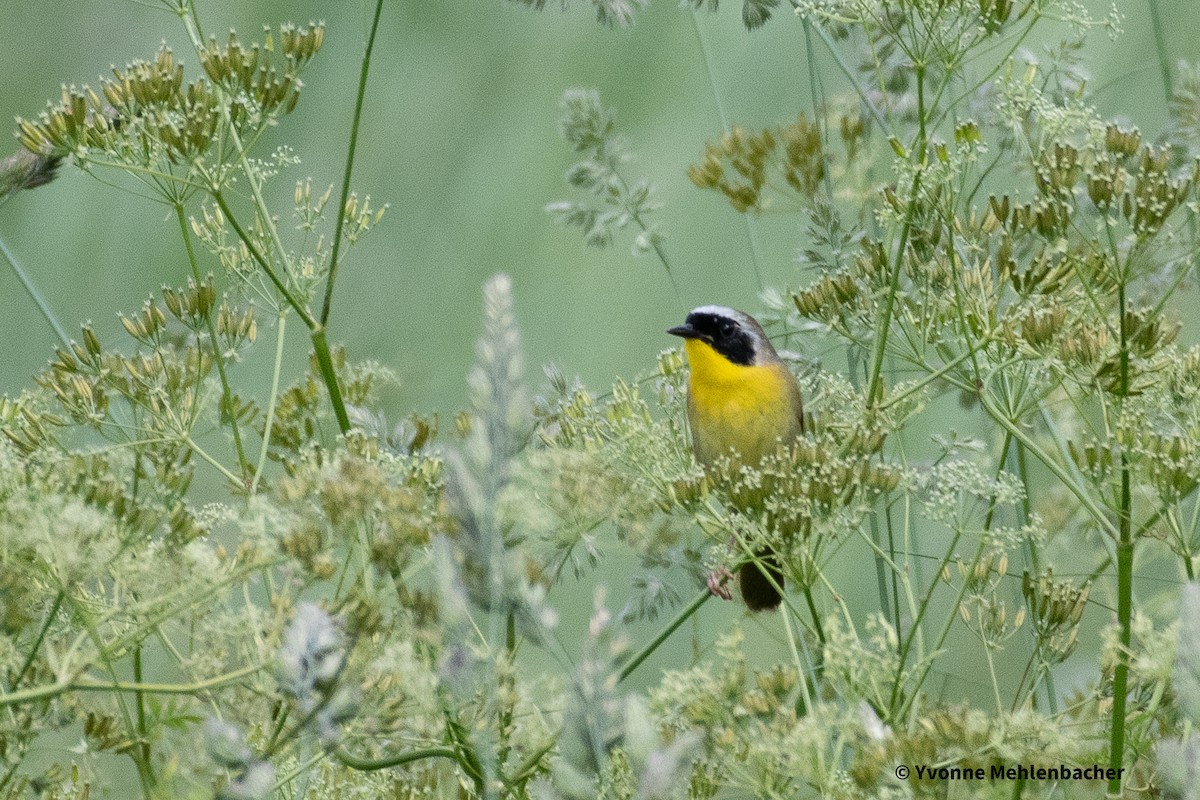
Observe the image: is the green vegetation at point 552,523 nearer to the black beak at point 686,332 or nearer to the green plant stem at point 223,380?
the green plant stem at point 223,380

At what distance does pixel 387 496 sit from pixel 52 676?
0.89 feet

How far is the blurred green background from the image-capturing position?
2924 millimetres

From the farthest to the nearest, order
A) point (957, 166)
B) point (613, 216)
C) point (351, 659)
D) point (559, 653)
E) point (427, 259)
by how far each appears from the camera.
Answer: point (427, 259) < point (613, 216) < point (957, 166) < point (351, 659) < point (559, 653)

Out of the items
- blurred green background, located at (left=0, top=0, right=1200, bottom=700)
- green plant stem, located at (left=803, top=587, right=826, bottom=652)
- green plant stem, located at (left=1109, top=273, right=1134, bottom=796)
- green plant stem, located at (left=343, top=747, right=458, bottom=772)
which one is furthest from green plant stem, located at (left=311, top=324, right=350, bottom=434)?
blurred green background, located at (left=0, top=0, right=1200, bottom=700)

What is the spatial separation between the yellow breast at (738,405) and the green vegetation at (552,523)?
0.96 m

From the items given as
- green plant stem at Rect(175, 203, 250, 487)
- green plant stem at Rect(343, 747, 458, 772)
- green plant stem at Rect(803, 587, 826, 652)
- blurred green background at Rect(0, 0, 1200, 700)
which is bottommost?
green plant stem at Rect(343, 747, 458, 772)

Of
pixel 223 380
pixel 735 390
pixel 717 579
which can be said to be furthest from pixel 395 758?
pixel 735 390

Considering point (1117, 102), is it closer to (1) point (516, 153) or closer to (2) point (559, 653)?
(1) point (516, 153)

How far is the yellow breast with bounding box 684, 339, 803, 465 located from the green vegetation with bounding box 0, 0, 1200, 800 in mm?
964

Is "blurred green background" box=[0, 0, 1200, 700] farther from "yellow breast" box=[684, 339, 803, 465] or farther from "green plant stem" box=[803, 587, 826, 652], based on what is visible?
"green plant stem" box=[803, 587, 826, 652]

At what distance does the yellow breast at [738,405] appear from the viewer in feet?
9.22

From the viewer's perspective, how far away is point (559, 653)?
0.74 metres

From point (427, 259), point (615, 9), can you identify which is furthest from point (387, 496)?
point (427, 259)

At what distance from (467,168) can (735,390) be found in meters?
0.95
